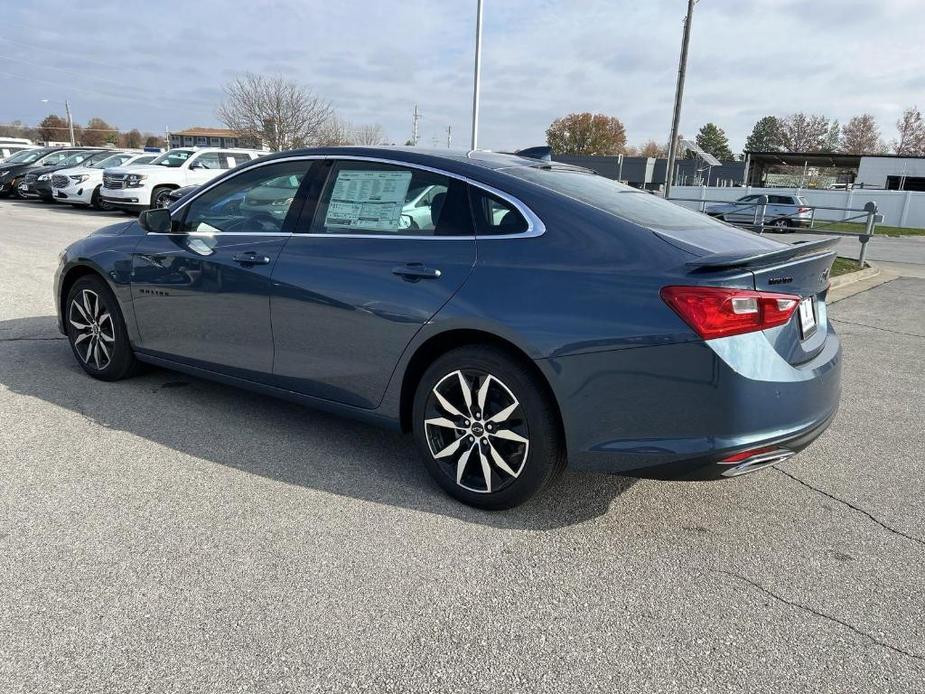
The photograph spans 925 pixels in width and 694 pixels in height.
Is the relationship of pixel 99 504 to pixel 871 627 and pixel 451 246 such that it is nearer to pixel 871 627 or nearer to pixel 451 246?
Answer: pixel 451 246

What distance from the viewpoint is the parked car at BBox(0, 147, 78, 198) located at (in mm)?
23531

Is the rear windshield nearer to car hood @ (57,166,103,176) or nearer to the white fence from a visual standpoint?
car hood @ (57,166,103,176)

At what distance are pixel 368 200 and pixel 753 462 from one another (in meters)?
2.21

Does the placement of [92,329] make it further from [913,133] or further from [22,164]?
[913,133]

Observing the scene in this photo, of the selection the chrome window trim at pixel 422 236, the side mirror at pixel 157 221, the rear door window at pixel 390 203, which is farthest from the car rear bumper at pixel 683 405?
the side mirror at pixel 157 221

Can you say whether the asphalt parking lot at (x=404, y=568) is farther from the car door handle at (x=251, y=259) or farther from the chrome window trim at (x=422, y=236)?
the chrome window trim at (x=422, y=236)

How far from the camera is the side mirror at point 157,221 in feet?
14.4

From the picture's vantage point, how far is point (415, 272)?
10.8 ft

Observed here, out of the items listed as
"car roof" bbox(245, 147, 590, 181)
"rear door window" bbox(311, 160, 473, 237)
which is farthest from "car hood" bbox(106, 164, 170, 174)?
"rear door window" bbox(311, 160, 473, 237)

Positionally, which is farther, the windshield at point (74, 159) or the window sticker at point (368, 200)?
the windshield at point (74, 159)

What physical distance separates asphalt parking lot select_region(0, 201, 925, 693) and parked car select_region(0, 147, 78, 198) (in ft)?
77.3

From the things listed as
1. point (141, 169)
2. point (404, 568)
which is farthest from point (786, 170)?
point (404, 568)

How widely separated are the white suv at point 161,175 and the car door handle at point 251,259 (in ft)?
Result: 46.3

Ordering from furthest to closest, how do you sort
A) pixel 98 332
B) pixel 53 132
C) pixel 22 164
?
pixel 53 132 → pixel 22 164 → pixel 98 332
